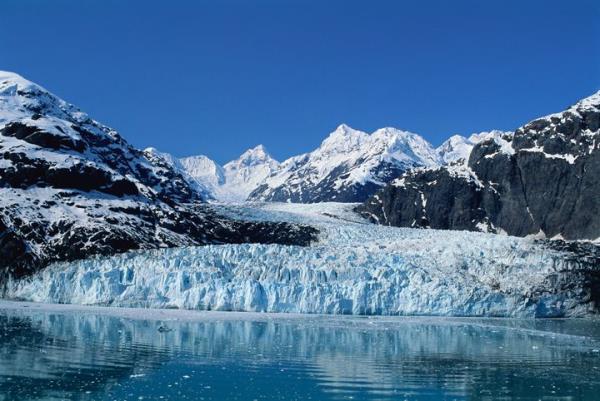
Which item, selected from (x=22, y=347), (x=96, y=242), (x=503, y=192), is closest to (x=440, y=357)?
(x=22, y=347)

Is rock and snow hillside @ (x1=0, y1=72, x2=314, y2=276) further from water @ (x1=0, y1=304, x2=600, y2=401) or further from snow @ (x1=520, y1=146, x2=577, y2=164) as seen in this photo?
snow @ (x1=520, y1=146, x2=577, y2=164)

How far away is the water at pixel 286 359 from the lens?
19.2 meters

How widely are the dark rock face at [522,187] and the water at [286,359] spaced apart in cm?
6795

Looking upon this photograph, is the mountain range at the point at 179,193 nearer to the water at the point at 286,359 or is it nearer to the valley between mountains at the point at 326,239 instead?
the valley between mountains at the point at 326,239

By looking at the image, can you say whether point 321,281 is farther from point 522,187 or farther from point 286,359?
point 522,187

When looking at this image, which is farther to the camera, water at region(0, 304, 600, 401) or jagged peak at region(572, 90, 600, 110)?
jagged peak at region(572, 90, 600, 110)

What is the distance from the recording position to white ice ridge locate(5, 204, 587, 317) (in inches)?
1836

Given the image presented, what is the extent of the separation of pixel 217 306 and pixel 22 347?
68.1ft

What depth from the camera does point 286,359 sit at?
2514 centimetres

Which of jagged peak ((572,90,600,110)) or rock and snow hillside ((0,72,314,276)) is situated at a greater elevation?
jagged peak ((572,90,600,110))

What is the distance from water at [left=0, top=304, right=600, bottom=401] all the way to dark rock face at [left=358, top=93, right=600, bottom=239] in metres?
67.9

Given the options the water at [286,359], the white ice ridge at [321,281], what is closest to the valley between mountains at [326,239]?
the white ice ridge at [321,281]

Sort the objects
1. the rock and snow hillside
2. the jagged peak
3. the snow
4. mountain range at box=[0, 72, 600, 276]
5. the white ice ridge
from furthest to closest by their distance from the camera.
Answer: the jagged peak < the snow < mountain range at box=[0, 72, 600, 276] < the rock and snow hillside < the white ice ridge

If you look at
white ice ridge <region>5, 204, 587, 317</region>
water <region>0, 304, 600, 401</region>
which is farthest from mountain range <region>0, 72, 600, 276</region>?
water <region>0, 304, 600, 401</region>
